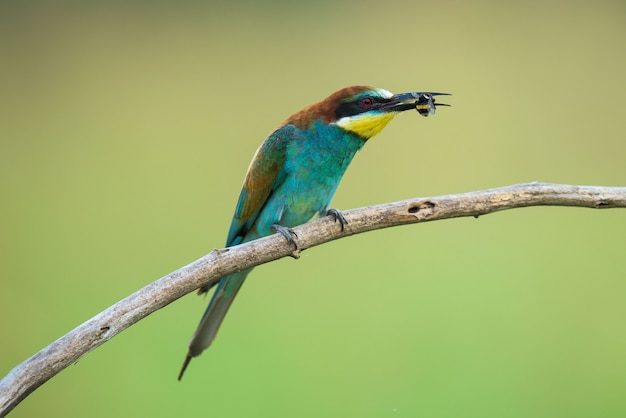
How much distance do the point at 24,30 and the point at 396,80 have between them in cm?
168

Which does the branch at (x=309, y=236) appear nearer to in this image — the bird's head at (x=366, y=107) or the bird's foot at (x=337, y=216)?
the bird's foot at (x=337, y=216)

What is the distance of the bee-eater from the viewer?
1.97 m

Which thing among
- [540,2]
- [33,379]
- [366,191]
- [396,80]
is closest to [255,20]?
[396,80]

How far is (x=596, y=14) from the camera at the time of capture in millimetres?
3473

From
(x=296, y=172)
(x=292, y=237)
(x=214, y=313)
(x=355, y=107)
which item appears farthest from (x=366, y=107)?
(x=214, y=313)

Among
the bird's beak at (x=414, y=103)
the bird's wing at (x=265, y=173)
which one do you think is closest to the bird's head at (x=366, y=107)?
the bird's beak at (x=414, y=103)

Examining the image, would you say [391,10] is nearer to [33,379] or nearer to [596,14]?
[596,14]

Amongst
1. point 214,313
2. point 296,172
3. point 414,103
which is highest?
point 414,103

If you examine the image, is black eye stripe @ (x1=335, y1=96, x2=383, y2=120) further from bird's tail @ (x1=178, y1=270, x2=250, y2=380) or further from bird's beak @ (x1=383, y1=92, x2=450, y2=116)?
bird's tail @ (x1=178, y1=270, x2=250, y2=380)

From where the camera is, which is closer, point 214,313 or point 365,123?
point 365,123

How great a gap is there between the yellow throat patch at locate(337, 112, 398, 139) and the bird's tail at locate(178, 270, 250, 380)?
19.9 inches

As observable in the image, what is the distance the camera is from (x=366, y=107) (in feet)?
6.23

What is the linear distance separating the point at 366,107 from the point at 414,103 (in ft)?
0.44

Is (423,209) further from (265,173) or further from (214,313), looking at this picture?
(214,313)
